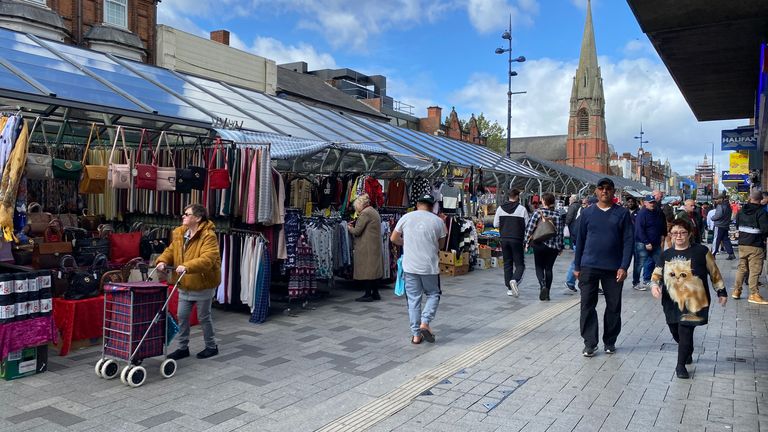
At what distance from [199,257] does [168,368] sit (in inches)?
43.7

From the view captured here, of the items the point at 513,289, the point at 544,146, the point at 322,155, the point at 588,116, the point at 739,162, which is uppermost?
the point at 588,116

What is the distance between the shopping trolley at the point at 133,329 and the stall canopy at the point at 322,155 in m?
3.66

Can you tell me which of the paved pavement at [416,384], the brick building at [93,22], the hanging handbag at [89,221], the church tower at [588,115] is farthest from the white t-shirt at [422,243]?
the church tower at [588,115]

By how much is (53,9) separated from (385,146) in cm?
1755

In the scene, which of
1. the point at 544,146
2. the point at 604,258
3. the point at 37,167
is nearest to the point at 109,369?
the point at 37,167

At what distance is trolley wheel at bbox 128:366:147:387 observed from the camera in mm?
5184

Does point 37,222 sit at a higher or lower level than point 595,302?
higher

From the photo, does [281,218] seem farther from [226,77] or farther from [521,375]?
[226,77]

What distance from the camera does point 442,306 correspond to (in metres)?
9.48

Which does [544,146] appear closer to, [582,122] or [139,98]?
[582,122]

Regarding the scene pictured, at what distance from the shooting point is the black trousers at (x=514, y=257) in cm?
1050

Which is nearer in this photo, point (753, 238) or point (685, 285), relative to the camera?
→ point (685, 285)

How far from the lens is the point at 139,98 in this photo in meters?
9.12

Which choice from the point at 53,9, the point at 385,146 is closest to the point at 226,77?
the point at 53,9
